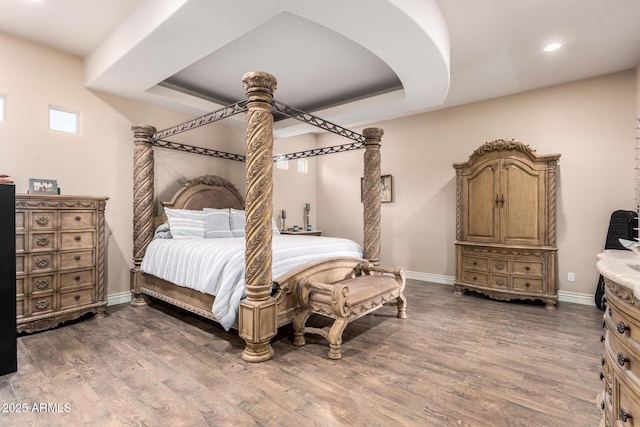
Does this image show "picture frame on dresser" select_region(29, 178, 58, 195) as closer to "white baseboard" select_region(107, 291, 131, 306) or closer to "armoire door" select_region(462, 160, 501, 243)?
"white baseboard" select_region(107, 291, 131, 306)

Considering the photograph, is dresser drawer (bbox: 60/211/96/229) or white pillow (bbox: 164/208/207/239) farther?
white pillow (bbox: 164/208/207/239)

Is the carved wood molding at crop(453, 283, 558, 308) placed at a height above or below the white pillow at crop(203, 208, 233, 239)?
below

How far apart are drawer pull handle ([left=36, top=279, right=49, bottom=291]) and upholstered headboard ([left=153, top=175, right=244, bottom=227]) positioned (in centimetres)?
138

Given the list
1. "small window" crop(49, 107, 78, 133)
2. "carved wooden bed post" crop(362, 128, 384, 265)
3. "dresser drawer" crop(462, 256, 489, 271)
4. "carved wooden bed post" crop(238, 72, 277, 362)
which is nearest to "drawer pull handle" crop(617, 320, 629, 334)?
"carved wooden bed post" crop(238, 72, 277, 362)

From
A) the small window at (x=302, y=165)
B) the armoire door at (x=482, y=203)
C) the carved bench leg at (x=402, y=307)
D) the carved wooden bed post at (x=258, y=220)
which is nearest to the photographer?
the carved wooden bed post at (x=258, y=220)

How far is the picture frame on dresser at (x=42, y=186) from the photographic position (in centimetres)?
325

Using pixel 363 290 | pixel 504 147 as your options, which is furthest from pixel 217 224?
pixel 504 147

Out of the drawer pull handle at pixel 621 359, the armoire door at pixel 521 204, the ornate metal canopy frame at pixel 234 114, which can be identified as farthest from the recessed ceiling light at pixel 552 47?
the drawer pull handle at pixel 621 359

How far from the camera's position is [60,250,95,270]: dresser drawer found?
3.21m

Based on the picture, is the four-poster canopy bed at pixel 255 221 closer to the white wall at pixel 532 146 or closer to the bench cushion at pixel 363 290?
the bench cushion at pixel 363 290

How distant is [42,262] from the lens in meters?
3.06

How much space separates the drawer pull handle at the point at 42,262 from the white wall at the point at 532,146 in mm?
4839

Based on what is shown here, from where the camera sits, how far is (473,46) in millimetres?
3344

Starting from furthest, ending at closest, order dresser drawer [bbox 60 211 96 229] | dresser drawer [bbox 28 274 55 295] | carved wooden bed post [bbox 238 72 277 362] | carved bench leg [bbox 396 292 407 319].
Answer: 1. carved bench leg [bbox 396 292 407 319]
2. dresser drawer [bbox 60 211 96 229]
3. dresser drawer [bbox 28 274 55 295]
4. carved wooden bed post [bbox 238 72 277 362]
